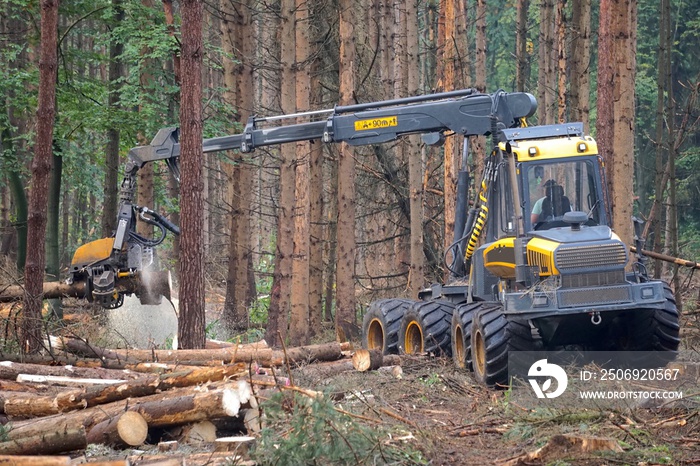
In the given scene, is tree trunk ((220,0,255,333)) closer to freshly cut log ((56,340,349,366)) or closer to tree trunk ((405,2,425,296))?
tree trunk ((405,2,425,296))

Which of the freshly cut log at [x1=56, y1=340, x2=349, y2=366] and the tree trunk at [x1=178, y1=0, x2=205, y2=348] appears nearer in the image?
the freshly cut log at [x1=56, y1=340, x2=349, y2=366]

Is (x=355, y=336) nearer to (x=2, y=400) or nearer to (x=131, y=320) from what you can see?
(x=131, y=320)

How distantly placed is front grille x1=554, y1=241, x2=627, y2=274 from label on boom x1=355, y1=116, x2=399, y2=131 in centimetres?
387

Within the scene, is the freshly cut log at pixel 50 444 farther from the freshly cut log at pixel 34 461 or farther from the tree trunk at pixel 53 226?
the tree trunk at pixel 53 226

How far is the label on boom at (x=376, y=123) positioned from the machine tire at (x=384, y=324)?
2678 mm

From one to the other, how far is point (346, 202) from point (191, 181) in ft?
18.5

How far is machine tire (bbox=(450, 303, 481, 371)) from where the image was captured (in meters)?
11.8

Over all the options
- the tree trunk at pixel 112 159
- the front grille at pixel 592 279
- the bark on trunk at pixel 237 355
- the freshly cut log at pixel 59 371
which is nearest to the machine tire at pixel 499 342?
the front grille at pixel 592 279

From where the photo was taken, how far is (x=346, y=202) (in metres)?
18.4

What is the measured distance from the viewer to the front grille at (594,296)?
10.8 meters

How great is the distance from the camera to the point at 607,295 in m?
10.8

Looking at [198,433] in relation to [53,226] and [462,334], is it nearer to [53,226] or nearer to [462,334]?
[462,334]

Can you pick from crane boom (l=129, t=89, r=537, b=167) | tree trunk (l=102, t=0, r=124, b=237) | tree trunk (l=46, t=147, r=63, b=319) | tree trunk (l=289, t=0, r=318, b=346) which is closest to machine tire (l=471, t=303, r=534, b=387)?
crane boom (l=129, t=89, r=537, b=167)

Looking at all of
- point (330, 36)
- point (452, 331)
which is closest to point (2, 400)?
point (452, 331)
